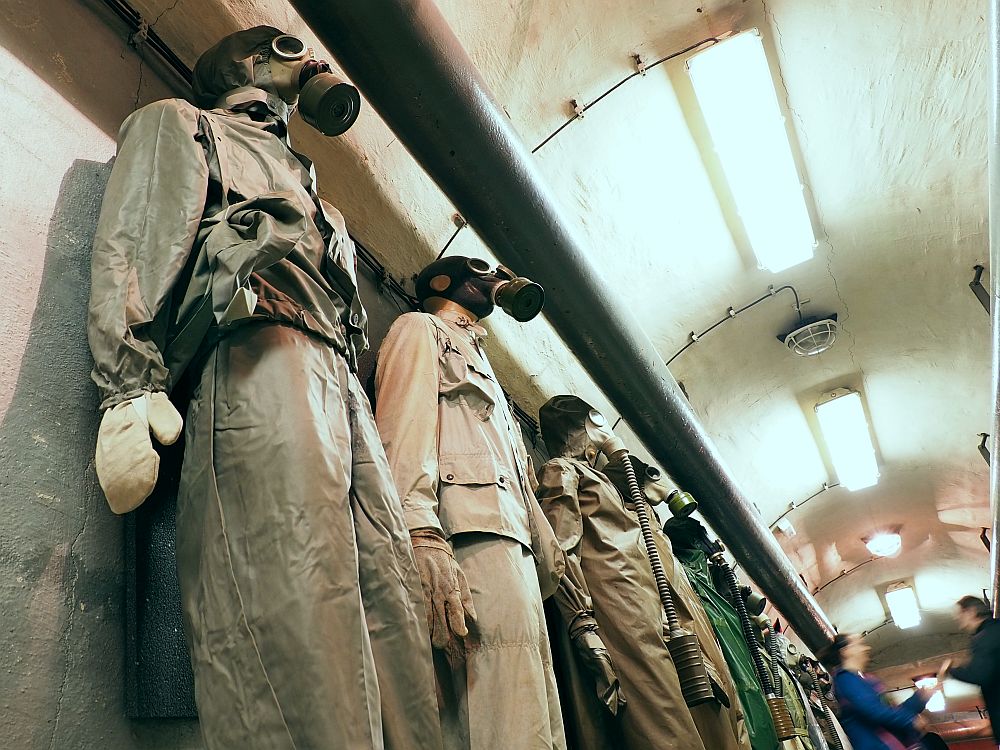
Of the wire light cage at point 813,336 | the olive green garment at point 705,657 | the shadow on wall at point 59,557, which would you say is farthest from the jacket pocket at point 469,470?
the wire light cage at point 813,336

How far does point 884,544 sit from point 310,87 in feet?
28.0

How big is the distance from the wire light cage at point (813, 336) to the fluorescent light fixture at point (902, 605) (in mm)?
6052

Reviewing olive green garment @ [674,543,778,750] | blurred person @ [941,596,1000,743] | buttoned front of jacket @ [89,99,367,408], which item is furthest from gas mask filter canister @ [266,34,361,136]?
blurred person @ [941,596,1000,743]

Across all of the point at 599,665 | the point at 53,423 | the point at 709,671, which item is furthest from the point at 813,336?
the point at 53,423

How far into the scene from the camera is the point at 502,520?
192cm

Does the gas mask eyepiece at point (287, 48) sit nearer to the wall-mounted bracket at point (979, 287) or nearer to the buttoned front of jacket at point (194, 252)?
the buttoned front of jacket at point (194, 252)

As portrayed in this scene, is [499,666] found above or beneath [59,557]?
beneath

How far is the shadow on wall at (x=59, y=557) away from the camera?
1216mm

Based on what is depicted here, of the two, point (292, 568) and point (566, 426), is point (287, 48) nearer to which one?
point (292, 568)

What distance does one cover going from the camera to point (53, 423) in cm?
140

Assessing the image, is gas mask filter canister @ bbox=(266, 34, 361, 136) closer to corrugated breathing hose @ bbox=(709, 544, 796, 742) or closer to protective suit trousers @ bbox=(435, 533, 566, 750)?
protective suit trousers @ bbox=(435, 533, 566, 750)

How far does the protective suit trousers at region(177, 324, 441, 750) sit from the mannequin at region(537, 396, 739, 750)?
0.90 meters

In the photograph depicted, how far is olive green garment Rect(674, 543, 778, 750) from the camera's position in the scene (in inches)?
124

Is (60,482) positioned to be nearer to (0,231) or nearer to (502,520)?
(0,231)
